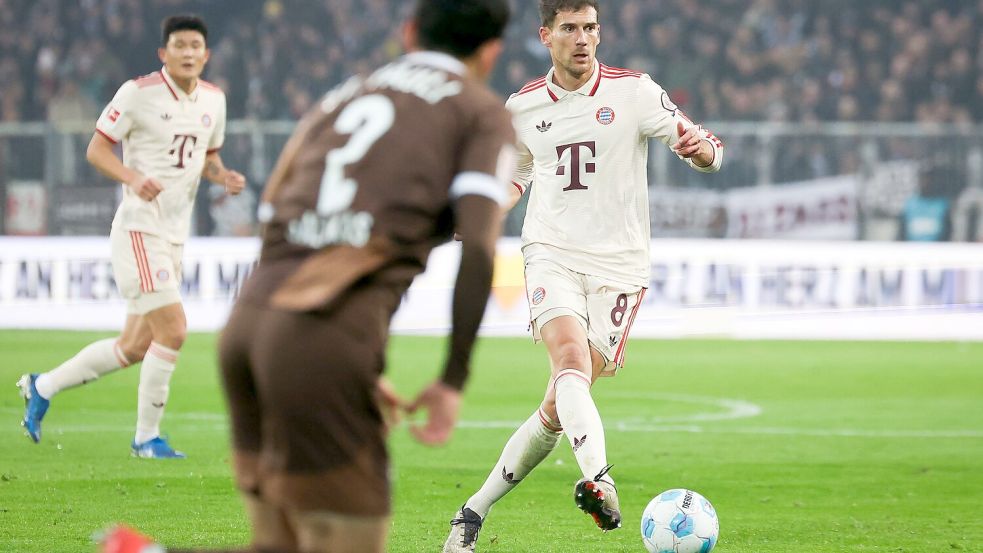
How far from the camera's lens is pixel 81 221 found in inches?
720

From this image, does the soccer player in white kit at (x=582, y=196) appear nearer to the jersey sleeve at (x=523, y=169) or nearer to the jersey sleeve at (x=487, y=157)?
the jersey sleeve at (x=523, y=169)

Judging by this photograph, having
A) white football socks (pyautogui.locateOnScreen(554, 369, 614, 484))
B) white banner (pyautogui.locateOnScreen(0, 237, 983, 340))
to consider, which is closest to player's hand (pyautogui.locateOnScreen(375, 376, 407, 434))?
white football socks (pyautogui.locateOnScreen(554, 369, 614, 484))

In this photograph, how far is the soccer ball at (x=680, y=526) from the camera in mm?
5707

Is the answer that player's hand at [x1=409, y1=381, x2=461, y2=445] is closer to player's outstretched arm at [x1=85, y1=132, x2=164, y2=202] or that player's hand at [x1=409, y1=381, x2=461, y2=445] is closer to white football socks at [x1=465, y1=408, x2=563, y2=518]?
white football socks at [x1=465, y1=408, x2=563, y2=518]

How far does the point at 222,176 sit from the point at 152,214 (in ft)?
2.01

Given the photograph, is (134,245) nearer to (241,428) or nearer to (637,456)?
(637,456)

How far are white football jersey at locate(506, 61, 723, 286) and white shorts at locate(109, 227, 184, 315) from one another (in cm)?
290

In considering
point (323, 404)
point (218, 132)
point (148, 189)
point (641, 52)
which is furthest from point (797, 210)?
point (323, 404)

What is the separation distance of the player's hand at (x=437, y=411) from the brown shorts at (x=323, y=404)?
10cm

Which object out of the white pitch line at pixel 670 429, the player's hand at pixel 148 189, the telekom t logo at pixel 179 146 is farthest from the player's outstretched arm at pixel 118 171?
the white pitch line at pixel 670 429

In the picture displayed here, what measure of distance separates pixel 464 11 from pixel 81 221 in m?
15.7

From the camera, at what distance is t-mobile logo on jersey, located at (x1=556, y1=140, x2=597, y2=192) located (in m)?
6.65

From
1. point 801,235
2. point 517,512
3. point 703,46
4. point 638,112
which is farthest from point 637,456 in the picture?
point 703,46

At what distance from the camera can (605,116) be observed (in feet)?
21.9
